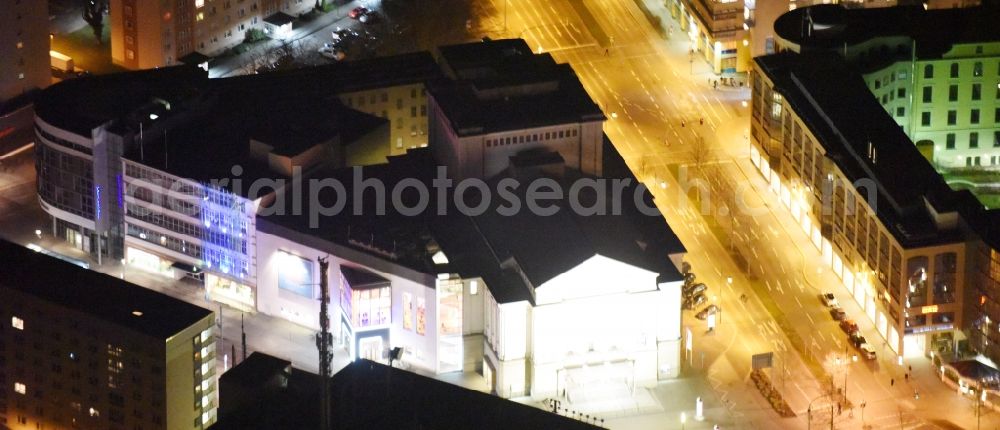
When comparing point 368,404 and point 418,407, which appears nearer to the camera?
point 418,407

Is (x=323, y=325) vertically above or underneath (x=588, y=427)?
above

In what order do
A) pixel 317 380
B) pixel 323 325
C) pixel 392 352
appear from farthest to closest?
pixel 317 380
pixel 392 352
pixel 323 325

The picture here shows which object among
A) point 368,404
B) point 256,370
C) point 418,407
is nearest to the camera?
point 418,407

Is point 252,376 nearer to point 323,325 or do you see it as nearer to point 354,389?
point 354,389

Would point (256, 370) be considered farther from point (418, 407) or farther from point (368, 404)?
point (418, 407)

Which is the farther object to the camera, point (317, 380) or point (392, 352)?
point (317, 380)

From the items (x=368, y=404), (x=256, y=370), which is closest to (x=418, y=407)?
(x=368, y=404)

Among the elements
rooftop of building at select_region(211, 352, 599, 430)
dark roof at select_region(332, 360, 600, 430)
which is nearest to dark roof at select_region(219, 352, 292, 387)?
rooftop of building at select_region(211, 352, 599, 430)

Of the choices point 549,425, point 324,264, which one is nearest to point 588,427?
point 549,425

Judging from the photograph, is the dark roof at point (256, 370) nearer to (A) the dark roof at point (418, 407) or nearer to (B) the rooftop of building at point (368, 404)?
(B) the rooftop of building at point (368, 404)
